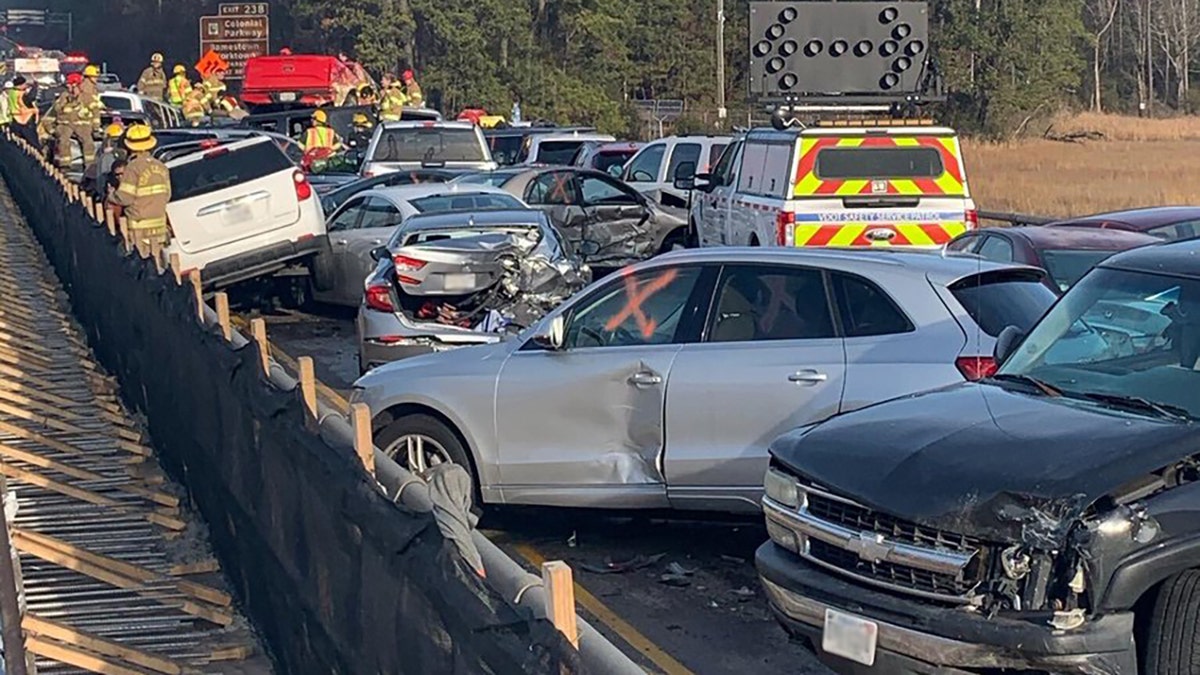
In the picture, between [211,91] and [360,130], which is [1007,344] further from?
[211,91]

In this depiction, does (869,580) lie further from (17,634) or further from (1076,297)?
(17,634)

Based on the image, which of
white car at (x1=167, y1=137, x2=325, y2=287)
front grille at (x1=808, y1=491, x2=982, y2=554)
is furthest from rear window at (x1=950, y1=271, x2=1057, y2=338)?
white car at (x1=167, y1=137, x2=325, y2=287)

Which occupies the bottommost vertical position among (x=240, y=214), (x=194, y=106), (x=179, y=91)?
(x=194, y=106)

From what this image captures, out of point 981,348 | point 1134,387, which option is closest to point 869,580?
point 1134,387

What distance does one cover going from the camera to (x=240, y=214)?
17969 millimetres

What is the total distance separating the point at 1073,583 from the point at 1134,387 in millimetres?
1162

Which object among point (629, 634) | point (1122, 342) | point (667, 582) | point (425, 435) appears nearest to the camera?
point (1122, 342)

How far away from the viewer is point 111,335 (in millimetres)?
13195

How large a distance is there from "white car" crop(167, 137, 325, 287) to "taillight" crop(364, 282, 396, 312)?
4.78 m

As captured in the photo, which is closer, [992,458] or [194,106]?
[992,458]

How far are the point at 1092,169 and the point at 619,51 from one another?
34.0 m

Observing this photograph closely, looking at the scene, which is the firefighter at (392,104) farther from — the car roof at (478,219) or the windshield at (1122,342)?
the windshield at (1122,342)

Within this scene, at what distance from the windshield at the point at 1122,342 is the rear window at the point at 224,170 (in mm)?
12453

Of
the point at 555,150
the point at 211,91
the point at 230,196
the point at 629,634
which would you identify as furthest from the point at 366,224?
the point at 211,91
